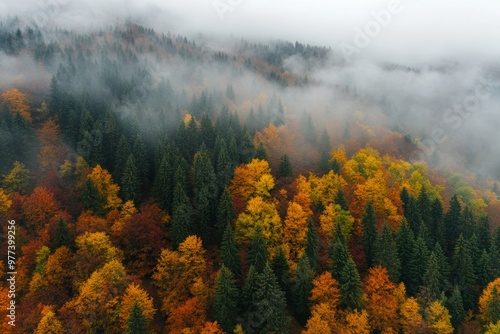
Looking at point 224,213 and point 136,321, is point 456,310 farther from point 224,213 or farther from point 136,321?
point 136,321

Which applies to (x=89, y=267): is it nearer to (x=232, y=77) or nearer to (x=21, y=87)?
(x=21, y=87)

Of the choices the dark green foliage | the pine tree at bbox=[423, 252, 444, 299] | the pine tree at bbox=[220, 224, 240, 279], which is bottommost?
the dark green foliage

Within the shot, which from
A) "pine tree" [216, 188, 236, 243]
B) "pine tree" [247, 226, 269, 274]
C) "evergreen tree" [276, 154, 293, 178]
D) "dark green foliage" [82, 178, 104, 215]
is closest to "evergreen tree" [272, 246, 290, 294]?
"pine tree" [247, 226, 269, 274]

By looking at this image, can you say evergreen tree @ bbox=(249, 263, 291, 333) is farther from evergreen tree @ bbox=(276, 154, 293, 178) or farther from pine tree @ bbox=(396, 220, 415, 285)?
evergreen tree @ bbox=(276, 154, 293, 178)

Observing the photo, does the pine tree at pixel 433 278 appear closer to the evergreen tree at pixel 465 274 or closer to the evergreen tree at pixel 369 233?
the evergreen tree at pixel 465 274

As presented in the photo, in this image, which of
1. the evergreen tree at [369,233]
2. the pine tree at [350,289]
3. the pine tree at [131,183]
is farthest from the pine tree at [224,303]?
the pine tree at [131,183]
